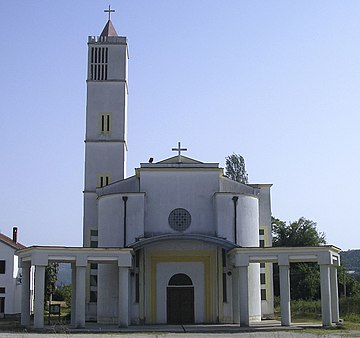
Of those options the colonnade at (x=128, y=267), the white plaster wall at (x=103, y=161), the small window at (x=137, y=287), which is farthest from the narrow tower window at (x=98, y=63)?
the colonnade at (x=128, y=267)

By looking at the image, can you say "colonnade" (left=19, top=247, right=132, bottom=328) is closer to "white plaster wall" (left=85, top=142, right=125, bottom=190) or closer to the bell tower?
the bell tower

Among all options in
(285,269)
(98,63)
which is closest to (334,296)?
(285,269)

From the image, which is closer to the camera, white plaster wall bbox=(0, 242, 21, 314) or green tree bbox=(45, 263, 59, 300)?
white plaster wall bbox=(0, 242, 21, 314)

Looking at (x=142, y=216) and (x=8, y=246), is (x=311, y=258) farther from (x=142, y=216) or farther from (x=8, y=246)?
(x=8, y=246)

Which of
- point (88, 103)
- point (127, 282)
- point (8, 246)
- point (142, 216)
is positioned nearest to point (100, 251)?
Answer: point (127, 282)

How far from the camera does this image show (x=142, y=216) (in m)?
38.2

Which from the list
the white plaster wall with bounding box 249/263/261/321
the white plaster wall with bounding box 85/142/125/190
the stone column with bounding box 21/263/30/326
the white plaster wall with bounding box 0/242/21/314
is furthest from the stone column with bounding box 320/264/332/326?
the white plaster wall with bounding box 0/242/21/314

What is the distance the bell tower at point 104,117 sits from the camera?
4475cm

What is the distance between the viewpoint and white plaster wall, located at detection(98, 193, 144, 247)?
1496 inches

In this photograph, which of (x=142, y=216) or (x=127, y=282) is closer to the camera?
(x=127, y=282)

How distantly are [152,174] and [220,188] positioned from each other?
4088mm

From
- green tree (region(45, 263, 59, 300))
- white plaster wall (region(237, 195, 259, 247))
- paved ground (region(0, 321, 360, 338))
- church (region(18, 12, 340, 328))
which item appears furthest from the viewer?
green tree (region(45, 263, 59, 300))

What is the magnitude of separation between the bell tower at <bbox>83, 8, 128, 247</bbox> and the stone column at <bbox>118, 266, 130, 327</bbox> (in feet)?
31.6

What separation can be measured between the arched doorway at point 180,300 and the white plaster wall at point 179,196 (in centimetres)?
280
